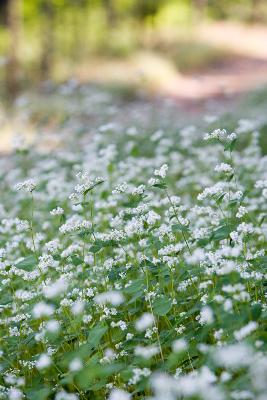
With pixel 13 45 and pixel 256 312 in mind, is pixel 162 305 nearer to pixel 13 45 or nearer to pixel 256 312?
pixel 256 312

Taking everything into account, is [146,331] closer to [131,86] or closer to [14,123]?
[14,123]

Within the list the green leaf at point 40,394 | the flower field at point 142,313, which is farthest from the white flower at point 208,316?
the green leaf at point 40,394

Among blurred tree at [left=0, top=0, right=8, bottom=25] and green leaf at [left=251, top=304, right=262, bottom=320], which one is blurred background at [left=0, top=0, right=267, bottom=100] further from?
green leaf at [left=251, top=304, right=262, bottom=320]

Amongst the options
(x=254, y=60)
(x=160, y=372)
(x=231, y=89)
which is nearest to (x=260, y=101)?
(x=231, y=89)

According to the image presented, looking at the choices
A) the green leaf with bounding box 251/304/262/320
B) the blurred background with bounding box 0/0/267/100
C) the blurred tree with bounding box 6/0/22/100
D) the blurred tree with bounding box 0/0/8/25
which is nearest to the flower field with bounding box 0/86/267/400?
the green leaf with bounding box 251/304/262/320

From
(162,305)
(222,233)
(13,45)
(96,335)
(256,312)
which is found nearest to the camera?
(256,312)

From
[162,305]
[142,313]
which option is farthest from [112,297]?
[142,313]

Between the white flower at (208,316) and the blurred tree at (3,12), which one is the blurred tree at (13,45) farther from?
the white flower at (208,316)
